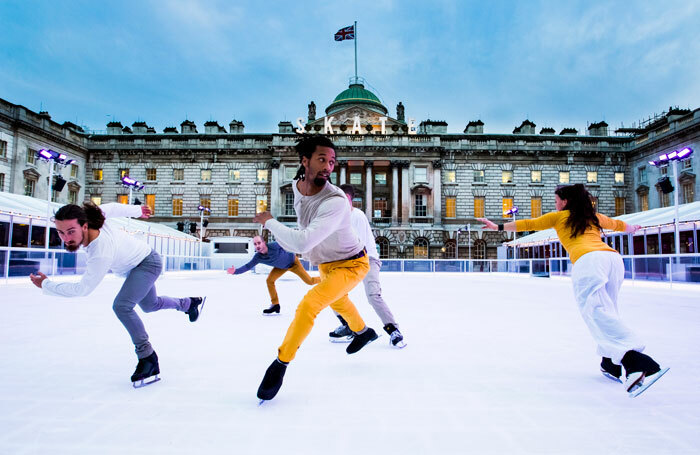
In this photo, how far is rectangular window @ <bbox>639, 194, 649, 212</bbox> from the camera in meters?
34.3

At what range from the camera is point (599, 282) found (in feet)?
8.96

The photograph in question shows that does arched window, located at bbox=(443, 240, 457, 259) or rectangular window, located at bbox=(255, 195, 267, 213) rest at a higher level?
rectangular window, located at bbox=(255, 195, 267, 213)

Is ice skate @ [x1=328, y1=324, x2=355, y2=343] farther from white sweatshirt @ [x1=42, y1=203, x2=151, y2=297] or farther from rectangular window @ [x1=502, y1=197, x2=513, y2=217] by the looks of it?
rectangular window @ [x1=502, y1=197, x2=513, y2=217]

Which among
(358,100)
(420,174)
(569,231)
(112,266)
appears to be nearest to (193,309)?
(112,266)

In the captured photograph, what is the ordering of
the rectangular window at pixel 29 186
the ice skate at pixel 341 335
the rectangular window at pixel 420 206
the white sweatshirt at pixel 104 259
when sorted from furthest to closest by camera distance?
the rectangular window at pixel 420 206, the rectangular window at pixel 29 186, the ice skate at pixel 341 335, the white sweatshirt at pixel 104 259

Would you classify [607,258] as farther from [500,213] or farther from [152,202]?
[152,202]

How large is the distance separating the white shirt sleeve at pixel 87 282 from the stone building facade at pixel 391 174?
1268 inches

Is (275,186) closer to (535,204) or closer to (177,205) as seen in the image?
(177,205)

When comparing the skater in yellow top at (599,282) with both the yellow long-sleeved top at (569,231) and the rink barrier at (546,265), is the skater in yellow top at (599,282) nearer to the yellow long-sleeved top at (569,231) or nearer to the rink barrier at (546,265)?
the yellow long-sleeved top at (569,231)

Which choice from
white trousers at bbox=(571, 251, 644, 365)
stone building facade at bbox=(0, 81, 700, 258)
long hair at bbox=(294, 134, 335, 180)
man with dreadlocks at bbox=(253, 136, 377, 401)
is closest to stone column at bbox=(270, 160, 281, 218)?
stone building facade at bbox=(0, 81, 700, 258)

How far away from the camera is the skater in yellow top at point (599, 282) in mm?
2441

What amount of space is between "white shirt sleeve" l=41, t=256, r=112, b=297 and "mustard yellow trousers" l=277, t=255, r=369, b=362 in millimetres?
1278

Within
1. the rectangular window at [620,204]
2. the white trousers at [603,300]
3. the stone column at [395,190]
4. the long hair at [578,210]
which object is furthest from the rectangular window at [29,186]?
A: the rectangular window at [620,204]

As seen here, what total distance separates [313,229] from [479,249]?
35055 millimetres
